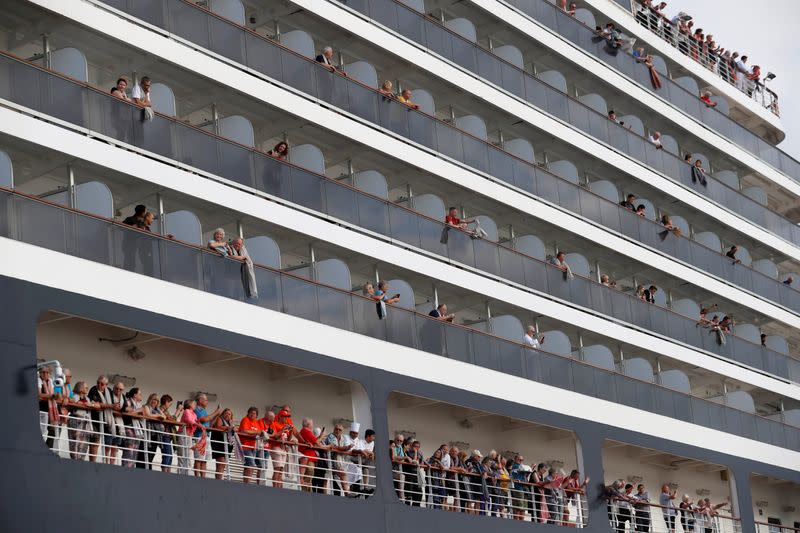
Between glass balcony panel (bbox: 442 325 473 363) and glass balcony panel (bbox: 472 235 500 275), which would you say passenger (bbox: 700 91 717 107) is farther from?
glass balcony panel (bbox: 442 325 473 363)

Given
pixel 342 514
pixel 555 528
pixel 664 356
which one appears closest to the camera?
pixel 342 514

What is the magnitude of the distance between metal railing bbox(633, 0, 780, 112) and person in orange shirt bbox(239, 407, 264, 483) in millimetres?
21180

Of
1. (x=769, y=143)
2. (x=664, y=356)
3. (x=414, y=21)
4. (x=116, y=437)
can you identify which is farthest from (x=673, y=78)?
(x=116, y=437)

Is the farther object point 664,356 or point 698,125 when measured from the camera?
point 698,125

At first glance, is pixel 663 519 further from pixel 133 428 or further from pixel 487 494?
pixel 133 428

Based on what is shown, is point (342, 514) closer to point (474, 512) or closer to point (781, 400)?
point (474, 512)

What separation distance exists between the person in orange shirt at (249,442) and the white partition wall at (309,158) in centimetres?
571

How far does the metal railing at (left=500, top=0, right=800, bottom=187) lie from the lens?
109ft

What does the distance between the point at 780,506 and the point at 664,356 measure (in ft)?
22.8

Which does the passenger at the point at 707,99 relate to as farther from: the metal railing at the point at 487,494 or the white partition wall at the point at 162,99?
the white partition wall at the point at 162,99

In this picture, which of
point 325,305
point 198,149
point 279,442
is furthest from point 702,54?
point 279,442

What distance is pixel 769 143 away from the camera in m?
42.1

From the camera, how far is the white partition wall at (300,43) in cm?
2525

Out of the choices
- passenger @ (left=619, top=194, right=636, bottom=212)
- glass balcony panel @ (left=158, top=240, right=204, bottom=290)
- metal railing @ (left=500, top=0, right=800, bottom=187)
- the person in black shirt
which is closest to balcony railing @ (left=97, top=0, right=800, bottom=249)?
passenger @ (left=619, top=194, right=636, bottom=212)
